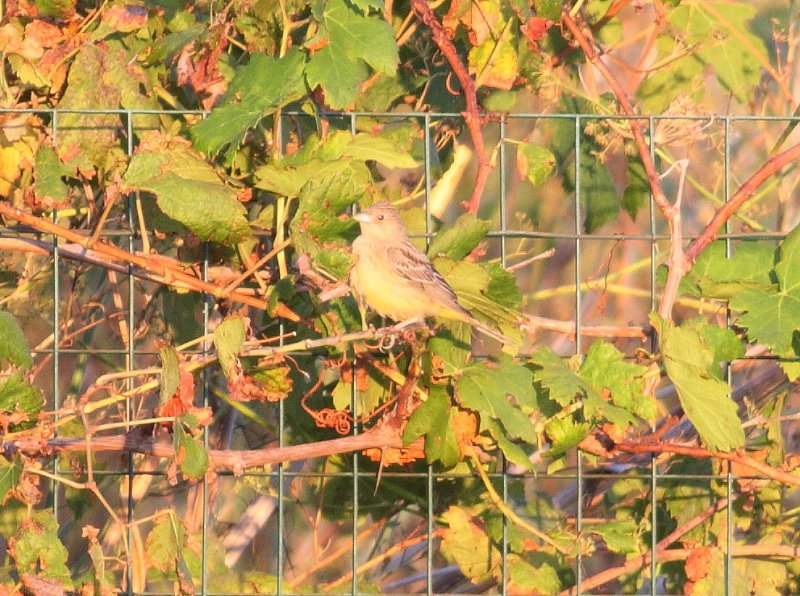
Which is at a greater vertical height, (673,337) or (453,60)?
(453,60)

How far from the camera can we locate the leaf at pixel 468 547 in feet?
17.1

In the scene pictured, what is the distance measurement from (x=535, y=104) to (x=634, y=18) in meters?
0.65

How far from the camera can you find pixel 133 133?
16.5ft

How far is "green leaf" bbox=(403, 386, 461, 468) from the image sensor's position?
4637 millimetres

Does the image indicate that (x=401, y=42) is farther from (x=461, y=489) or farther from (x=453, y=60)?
(x=461, y=489)

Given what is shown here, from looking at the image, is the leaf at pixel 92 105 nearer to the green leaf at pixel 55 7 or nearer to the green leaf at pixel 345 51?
the green leaf at pixel 55 7

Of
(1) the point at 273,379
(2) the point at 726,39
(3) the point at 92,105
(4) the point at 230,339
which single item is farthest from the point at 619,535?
(3) the point at 92,105

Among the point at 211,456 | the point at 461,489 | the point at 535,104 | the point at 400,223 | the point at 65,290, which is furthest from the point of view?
the point at 535,104

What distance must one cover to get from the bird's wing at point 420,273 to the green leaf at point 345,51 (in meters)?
0.56

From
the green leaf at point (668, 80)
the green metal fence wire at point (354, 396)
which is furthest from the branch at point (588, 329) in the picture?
the green leaf at point (668, 80)

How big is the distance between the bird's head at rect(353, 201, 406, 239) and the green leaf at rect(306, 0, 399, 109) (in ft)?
1.49

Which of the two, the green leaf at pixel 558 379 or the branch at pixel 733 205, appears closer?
the green leaf at pixel 558 379

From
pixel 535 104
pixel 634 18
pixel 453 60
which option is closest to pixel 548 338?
pixel 535 104

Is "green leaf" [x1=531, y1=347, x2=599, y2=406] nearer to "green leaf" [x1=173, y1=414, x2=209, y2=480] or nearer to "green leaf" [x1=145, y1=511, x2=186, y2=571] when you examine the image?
"green leaf" [x1=173, y1=414, x2=209, y2=480]
